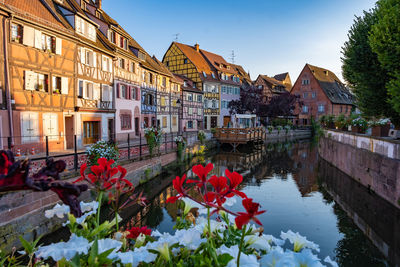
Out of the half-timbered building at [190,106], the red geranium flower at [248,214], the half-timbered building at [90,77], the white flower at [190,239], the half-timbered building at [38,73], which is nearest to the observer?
the red geranium flower at [248,214]

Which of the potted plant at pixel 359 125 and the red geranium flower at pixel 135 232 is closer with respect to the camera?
the red geranium flower at pixel 135 232

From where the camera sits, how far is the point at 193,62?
36719 millimetres

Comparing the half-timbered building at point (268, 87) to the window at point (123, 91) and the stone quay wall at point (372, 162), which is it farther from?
the stone quay wall at point (372, 162)

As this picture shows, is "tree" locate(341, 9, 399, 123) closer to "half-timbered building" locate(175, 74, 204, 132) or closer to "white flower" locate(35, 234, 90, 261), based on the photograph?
"white flower" locate(35, 234, 90, 261)

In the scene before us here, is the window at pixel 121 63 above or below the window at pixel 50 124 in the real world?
above

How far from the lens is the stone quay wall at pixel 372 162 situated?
9.23 meters

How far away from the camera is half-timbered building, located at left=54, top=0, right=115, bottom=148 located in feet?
53.1

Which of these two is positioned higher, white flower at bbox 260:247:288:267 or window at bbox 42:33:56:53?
window at bbox 42:33:56:53

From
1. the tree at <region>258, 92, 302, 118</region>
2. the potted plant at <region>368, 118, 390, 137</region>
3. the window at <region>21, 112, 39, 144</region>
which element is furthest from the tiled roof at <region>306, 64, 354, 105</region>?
the window at <region>21, 112, 39, 144</region>

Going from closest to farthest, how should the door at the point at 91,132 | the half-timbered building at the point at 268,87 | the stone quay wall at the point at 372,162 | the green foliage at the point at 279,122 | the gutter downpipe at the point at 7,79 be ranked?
the stone quay wall at the point at 372,162 → the gutter downpipe at the point at 7,79 → the door at the point at 91,132 → the green foliage at the point at 279,122 → the half-timbered building at the point at 268,87

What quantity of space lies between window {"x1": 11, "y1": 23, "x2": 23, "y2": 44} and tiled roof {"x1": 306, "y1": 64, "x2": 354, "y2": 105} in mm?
49407

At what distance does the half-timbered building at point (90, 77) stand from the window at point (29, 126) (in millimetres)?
2768

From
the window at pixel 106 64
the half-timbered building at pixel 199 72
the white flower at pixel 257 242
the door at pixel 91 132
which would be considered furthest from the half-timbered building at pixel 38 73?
the half-timbered building at pixel 199 72

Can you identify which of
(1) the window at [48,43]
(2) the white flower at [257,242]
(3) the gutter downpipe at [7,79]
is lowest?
(2) the white flower at [257,242]
